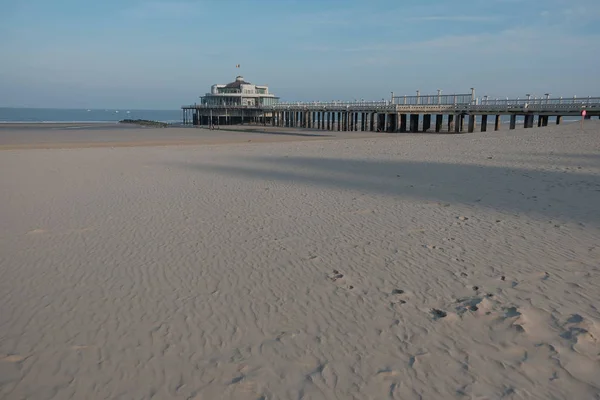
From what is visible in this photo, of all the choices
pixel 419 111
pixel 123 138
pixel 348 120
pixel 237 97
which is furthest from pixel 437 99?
pixel 237 97

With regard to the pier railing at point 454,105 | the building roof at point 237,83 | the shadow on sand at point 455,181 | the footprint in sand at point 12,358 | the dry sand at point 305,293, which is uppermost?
the building roof at point 237,83

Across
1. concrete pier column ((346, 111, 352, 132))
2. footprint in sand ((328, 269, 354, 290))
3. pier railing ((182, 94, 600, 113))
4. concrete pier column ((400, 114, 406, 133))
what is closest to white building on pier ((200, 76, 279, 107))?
pier railing ((182, 94, 600, 113))

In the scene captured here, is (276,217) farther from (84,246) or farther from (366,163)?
(366,163)

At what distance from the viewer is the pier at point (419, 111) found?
100ft

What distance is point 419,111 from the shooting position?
39312 millimetres

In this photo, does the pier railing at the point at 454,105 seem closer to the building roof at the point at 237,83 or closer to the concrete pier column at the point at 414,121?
the concrete pier column at the point at 414,121

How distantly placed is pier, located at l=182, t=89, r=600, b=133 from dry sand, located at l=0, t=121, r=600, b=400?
959 inches

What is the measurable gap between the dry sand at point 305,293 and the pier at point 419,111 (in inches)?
959

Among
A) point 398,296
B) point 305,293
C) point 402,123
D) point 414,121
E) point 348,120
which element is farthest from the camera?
point 348,120

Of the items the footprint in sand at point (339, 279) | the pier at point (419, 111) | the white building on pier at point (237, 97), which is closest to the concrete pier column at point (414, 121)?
the pier at point (419, 111)

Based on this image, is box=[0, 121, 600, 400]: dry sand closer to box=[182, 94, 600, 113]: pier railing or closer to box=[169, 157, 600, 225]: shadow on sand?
box=[169, 157, 600, 225]: shadow on sand

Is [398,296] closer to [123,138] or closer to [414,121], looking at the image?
[123,138]

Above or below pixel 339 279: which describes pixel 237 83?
above

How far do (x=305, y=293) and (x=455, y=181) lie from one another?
7006mm
